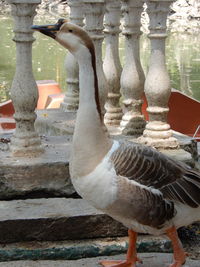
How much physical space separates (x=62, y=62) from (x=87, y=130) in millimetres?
16951

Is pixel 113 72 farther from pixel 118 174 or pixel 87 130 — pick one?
pixel 118 174

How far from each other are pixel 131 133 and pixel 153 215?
84.1 inches

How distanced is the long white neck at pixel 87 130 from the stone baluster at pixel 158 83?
1.46 m

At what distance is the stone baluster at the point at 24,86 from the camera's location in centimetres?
537

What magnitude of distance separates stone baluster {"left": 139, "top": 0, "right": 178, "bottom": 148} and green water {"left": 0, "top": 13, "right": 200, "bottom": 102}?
9128 mm

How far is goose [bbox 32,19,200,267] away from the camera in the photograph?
441 centimetres

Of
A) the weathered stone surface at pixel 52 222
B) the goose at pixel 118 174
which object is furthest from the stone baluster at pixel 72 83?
the goose at pixel 118 174

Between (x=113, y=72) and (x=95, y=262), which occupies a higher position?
(x=113, y=72)

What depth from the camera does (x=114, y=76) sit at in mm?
7082

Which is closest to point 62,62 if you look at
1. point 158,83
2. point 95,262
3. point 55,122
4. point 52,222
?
point 55,122

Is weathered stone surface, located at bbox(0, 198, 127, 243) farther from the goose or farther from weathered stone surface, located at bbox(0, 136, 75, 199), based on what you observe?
the goose

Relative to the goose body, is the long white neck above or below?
above

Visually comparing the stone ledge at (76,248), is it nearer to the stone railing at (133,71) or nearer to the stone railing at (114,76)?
the stone railing at (114,76)

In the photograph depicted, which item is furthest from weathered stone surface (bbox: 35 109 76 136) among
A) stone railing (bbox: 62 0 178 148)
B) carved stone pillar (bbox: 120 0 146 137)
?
carved stone pillar (bbox: 120 0 146 137)
